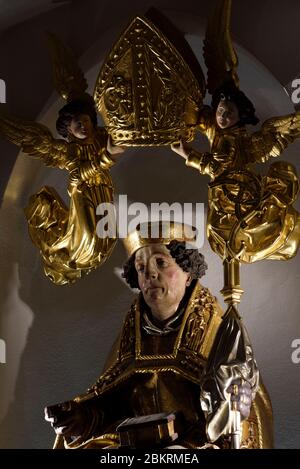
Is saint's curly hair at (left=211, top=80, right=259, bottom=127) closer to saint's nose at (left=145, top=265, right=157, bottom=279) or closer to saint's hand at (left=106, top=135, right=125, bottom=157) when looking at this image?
saint's hand at (left=106, top=135, right=125, bottom=157)

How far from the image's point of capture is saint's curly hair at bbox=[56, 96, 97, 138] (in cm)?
430

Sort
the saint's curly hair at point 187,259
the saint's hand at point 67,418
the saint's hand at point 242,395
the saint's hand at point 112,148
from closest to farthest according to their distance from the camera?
the saint's hand at point 242,395 < the saint's hand at point 67,418 < the saint's curly hair at point 187,259 < the saint's hand at point 112,148

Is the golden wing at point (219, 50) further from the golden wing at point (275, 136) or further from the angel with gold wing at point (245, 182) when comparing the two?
the golden wing at point (275, 136)

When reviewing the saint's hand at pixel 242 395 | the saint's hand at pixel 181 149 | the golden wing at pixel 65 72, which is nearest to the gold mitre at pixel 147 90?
the saint's hand at pixel 181 149

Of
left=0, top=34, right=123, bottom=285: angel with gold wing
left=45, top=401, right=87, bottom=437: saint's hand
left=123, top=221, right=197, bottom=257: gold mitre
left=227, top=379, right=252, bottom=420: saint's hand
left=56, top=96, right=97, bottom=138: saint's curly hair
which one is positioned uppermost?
left=56, top=96, right=97, bottom=138: saint's curly hair

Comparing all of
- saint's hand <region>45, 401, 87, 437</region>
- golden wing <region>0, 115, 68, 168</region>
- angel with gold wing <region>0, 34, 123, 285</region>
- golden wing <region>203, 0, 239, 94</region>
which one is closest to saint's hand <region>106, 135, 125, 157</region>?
angel with gold wing <region>0, 34, 123, 285</region>

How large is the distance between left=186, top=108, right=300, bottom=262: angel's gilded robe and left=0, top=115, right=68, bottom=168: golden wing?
0.39m

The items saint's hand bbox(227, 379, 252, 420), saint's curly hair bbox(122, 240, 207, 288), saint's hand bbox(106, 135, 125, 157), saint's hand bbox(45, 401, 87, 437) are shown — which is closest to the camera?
saint's hand bbox(227, 379, 252, 420)

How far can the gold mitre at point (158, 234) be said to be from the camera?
165 inches

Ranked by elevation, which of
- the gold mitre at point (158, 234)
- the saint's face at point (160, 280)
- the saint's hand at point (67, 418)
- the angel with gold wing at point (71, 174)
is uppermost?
the angel with gold wing at point (71, 174)

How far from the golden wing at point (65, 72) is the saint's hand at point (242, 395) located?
952mm

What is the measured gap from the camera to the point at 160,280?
414 cm

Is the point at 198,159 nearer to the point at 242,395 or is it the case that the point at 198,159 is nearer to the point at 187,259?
the point at 187,259

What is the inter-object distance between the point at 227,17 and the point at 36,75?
2.15 ft
